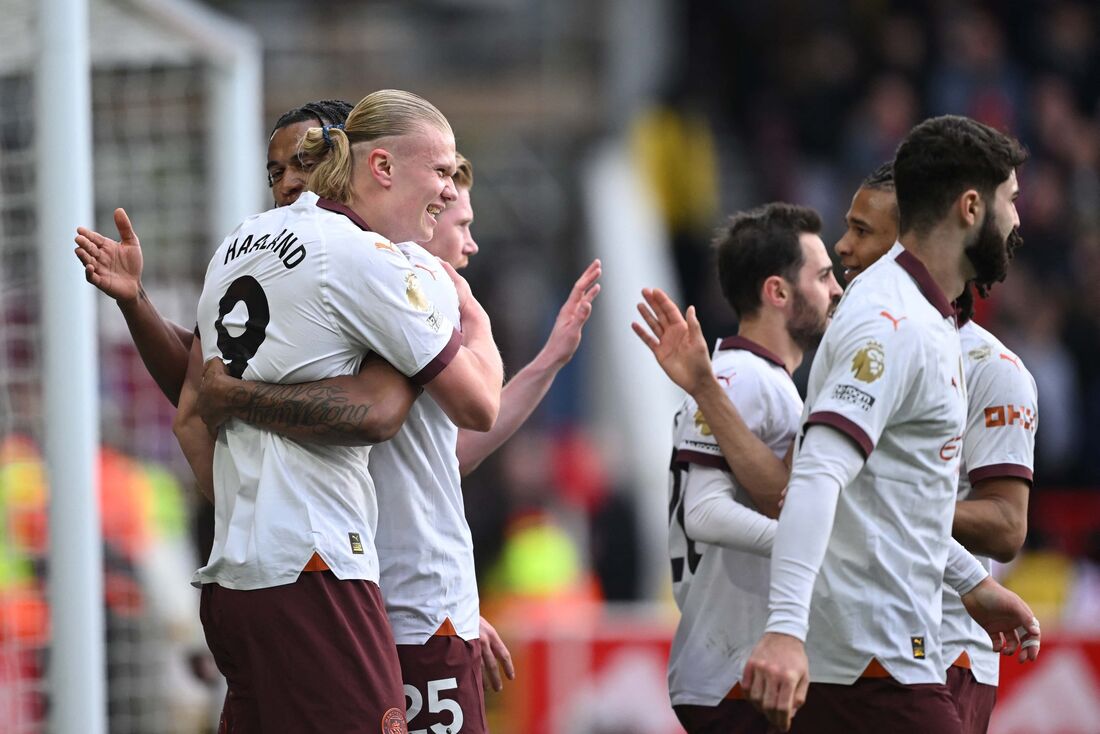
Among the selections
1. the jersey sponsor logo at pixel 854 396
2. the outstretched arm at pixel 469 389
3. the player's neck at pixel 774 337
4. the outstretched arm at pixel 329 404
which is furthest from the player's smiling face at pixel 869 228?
the outstretched arm at pixel 329 404

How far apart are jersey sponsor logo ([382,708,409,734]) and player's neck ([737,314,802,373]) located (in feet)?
5.63

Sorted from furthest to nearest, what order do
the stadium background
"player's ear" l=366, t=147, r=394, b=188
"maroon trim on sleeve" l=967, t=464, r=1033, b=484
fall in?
1. the stadium background
2. "maroon trim on sleeve" l=967, t=464, r=1033, b=484
3. "player's ear" l=366, t=147, r=394, b=188

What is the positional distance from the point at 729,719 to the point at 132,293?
2.01 meters

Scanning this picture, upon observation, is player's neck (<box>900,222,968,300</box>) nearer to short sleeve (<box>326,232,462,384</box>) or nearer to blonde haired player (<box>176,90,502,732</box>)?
blonde haired player (<box>176,90,502,732</box>)

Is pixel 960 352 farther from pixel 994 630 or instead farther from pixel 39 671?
pixel 39 671

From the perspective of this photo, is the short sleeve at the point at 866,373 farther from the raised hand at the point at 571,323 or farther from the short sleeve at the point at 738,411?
the raised hand at the point at 571,323

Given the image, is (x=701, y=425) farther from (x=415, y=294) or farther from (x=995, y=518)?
(x=415, y=294)

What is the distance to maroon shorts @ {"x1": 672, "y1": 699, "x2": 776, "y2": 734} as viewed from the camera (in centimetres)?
470

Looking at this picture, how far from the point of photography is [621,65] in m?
17.9

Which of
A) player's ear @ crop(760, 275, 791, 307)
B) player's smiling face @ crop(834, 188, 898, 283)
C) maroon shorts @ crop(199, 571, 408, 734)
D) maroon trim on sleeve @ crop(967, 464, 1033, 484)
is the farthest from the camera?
player's ear @ crop(760, 275, 791, 307)

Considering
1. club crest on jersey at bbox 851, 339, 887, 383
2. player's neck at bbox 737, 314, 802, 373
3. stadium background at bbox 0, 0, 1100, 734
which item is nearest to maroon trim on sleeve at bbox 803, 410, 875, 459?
club crest on jersey at bbox 851, 339, 887, 383

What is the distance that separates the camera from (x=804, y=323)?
497 cm

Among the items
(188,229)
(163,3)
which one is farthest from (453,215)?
(188,229)

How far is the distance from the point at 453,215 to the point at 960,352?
148 cm
